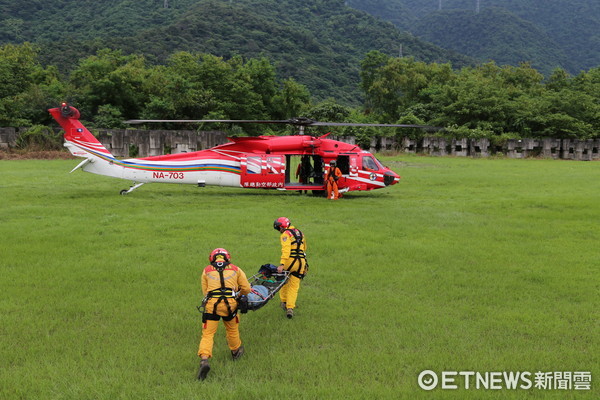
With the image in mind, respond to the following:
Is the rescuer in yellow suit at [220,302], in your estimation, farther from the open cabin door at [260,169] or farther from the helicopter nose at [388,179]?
the helicopter nose at [388,179]

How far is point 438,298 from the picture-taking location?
8438 mm

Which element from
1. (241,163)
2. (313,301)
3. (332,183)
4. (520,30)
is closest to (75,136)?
(241,163)

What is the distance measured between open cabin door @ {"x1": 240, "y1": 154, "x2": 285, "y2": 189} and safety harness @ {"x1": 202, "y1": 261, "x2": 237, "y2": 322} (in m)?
14.1

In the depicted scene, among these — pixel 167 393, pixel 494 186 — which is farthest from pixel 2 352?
pixel 494 186

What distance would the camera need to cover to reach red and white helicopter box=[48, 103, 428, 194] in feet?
63.2

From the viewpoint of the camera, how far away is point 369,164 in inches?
813

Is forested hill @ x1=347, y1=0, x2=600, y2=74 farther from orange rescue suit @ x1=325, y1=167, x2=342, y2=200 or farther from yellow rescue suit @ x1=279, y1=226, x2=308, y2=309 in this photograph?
yellow rescue suit @ x1=279, y1=226, x2=308, y2=309

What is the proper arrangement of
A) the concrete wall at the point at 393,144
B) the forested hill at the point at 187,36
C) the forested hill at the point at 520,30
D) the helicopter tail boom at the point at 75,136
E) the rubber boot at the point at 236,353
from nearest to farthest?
1. the rubber boot at the point at 236,353
2. the helicopter tail boom at the point at 75,136
3. the concrete wall at the point at 393,144
4. the forested hill at the point at 187,36
5. the forested hill at the point at 520,30

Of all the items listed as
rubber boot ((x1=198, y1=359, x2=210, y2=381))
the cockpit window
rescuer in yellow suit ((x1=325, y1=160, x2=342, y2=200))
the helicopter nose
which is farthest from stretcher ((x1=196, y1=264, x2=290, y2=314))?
the helicopter nose

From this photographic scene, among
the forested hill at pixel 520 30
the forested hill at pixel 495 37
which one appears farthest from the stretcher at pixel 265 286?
the forested hill at pixel 520 30

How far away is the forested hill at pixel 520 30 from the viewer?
132 m

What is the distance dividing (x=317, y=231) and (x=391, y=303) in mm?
5374

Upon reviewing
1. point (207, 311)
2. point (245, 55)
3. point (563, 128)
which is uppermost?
point (245, 55)

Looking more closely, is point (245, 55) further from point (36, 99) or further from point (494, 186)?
point (494, 186)
